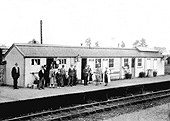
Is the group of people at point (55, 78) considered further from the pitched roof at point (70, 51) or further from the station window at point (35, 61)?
the pitched roof at point (70, 51)

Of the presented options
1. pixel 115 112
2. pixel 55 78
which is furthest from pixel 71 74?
pixel 115 112

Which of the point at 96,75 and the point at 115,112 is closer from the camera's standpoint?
the point at 115,112

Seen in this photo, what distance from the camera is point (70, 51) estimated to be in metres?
22.6

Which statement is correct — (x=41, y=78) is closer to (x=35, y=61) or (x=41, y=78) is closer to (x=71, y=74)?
(x=35, y=61)

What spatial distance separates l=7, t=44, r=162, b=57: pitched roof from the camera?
19.5 metres

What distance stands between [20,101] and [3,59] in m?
10.5

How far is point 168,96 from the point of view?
18203mm

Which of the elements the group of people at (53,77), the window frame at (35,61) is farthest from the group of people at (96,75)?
the window frame at (35,61)

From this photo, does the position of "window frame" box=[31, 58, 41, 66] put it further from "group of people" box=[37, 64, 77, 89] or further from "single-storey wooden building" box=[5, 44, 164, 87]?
"group of people" box=[37, 64, 77, 89]

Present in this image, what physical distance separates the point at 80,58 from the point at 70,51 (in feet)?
3.72

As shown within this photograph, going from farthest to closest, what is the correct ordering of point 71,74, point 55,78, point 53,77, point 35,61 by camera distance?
1. point 71,74
2. point 35,61
3. point 55,78
4. point 53,77

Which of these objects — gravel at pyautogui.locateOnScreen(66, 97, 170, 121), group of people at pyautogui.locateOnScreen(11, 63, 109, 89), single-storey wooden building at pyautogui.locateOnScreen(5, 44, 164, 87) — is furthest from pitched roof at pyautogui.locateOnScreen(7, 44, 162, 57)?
gravel at pyautogui.locateOnScreen(66, 97, 170, 121)

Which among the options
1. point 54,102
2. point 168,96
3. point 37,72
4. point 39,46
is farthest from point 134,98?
point 39,46

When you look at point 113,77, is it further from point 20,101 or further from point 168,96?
point 20,101
